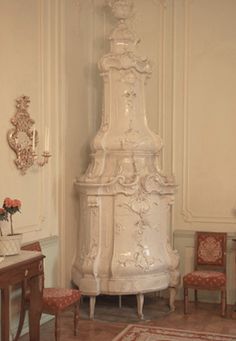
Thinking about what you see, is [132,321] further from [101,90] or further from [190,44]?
[190,44]

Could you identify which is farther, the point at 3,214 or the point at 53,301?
the point at 53,301

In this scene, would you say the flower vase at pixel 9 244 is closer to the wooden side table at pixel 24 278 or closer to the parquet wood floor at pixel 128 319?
the wooden side table at pixel 24 278

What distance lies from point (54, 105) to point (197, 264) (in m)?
A: 2.28

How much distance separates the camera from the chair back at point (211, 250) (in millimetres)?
5828

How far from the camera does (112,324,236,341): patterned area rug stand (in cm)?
471

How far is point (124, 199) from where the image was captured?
5.34 meters

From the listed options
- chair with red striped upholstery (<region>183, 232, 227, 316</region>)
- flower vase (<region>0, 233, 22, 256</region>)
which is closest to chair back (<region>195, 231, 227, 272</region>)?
chair with red striped upholstery (<region>183, 232, 227, 316</region>)

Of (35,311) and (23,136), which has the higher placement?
(23,136)

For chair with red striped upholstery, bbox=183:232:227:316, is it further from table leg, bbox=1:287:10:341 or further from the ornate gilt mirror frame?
table leg, bbox=1:287:10:341

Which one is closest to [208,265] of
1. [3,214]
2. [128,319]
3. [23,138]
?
[128,319]

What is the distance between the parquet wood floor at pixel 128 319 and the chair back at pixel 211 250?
0.45 metres

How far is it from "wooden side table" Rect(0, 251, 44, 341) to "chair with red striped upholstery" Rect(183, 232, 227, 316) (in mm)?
1868

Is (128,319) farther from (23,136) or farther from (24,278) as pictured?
(23,136)

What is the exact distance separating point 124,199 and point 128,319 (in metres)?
1.15
